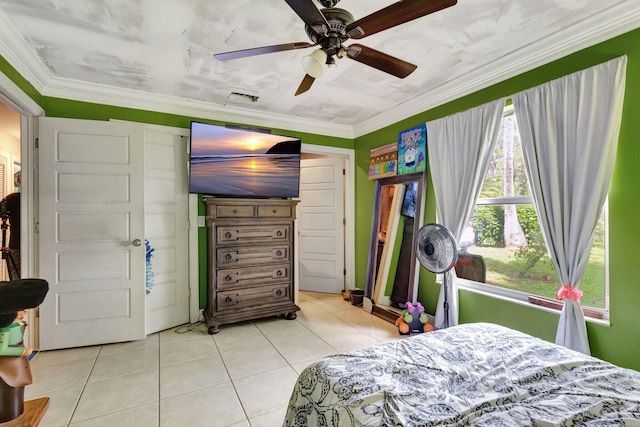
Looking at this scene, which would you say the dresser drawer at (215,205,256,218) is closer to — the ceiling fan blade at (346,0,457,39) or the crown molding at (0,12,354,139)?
the crown molding at (0,12,354,139)

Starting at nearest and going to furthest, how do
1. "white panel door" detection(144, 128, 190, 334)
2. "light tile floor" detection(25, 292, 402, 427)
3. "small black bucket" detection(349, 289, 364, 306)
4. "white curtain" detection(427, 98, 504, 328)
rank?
"light tile floor" detection(25, 292, 402, 427)
"white curtain" detection(427, 98, 504, 328)
"white panel door" detection(144, 128, 190, 334)
"small black bucket" detection(349, 289, 364, 306)

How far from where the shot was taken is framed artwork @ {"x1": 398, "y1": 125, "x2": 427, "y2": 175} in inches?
123

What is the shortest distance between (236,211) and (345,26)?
2158 mm

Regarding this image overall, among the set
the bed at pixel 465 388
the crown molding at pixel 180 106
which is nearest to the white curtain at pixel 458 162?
the bed at pixel 465 388

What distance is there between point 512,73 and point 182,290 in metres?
3.75

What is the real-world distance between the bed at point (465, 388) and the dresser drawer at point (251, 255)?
209 cm

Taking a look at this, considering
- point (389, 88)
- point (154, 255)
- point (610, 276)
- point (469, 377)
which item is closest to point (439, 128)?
point (389, 88)

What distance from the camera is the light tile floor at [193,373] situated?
1.75 metres

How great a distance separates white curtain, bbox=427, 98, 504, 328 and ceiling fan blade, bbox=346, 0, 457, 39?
4.77 feet

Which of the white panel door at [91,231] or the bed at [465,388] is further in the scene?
the white panel door at [91,231]

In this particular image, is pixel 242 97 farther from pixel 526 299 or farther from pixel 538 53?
pixel 526 299

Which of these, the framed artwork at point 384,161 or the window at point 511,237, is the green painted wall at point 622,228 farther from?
the framed artwork at point 384,161

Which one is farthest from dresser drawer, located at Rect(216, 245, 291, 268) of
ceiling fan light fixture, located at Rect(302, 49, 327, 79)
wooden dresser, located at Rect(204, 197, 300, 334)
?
ceiling fan light fixture, located at Rect(302, 49, 327, 79)

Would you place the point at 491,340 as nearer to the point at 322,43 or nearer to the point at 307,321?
the point at 322,43
